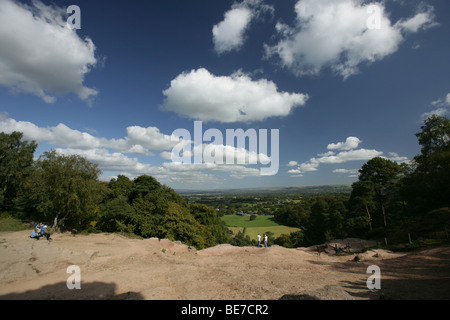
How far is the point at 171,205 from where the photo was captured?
2642 centimetres

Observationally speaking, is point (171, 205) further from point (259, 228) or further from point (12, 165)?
point (259, 228)

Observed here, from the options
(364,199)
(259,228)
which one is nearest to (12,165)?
(364,199)

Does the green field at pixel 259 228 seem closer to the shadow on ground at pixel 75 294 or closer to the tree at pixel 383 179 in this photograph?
the tree at pixel 383 179

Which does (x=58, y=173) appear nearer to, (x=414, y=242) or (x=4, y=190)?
(x=4, y=190)

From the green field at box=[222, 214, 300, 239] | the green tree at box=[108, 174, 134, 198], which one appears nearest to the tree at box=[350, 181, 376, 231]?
the green field at box=[222, 214, 300, 239]

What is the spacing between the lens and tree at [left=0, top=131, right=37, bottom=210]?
84.9 feet

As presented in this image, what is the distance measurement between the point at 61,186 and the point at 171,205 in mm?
12504

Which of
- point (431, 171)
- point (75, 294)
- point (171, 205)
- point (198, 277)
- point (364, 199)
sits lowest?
point (198, 277)

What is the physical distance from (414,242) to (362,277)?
11.4 meters

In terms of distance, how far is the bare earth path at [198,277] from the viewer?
24.5 feet

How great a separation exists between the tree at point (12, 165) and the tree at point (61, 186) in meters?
11.6

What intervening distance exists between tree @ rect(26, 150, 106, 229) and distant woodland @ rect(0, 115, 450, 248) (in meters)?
0.07
